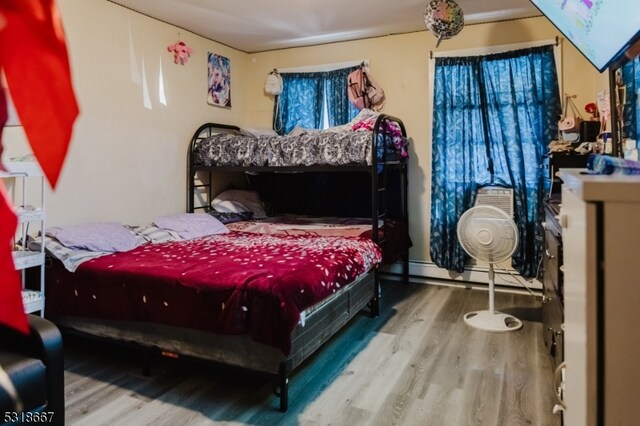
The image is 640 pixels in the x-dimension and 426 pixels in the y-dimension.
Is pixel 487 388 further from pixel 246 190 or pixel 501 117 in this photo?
pixel 246 190

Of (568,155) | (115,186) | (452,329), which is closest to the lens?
(568,155)

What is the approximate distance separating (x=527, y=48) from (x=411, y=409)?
10.3ft

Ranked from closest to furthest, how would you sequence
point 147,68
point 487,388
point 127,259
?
point 487,388 → point 127,259 → point 147,68

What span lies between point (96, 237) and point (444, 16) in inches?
109

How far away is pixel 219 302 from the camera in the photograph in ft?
7.04

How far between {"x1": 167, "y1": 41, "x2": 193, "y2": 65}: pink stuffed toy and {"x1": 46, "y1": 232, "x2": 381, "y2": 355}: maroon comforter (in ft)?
6.12

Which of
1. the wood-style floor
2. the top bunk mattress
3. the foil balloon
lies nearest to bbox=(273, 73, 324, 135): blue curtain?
the top bunk mattress

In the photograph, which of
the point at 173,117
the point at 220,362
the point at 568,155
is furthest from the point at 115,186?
the point at 568,155

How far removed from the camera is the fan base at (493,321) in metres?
3.13

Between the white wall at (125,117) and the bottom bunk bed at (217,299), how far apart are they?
2.23 ft

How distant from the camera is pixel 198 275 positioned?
2.25 meters

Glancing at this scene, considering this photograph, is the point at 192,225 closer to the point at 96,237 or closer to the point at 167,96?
the point at 96,237

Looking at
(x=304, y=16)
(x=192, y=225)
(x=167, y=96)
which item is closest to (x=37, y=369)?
(x=192, y=225)

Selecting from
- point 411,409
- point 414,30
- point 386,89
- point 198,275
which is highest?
point 414,30
